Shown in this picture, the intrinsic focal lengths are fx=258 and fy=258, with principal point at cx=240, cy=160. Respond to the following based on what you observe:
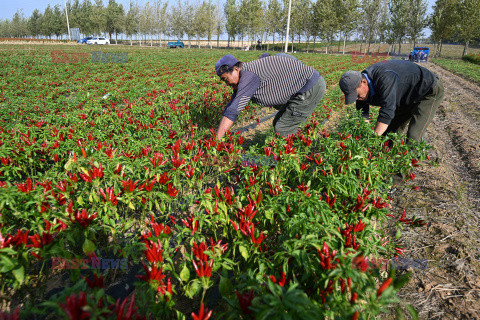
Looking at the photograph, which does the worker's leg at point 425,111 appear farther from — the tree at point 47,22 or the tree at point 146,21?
the tree at point 47,22

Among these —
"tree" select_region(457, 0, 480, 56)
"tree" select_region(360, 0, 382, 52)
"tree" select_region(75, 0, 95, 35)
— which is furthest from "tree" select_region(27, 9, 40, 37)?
"tree" select_region(457, 0, 480, 56)

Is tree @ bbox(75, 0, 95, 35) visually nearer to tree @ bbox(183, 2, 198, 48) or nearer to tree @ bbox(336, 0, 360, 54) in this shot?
tree @ bbox(183, 2, 198, 48)

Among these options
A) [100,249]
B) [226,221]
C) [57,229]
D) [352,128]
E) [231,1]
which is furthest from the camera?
[231,1]

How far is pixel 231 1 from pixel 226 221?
6853 centimetres

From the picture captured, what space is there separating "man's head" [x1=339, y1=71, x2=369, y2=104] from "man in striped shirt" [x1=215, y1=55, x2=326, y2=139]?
0.56m

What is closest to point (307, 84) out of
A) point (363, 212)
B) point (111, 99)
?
point (363, 212)

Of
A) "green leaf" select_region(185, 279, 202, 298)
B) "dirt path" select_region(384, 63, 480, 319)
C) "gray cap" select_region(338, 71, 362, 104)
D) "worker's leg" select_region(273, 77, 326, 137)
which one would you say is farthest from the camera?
"worker's leg" select_region(273, 77, 326, 137)

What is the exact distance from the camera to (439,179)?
3.66 m

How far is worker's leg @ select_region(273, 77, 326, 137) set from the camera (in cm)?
365

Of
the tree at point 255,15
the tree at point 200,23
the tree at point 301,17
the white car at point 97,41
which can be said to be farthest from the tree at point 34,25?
the tree at point 301,17

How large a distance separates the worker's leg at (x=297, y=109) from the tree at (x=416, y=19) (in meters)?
48.9

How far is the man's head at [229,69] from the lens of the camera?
3.06 meters

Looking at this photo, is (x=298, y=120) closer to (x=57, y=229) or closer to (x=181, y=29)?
(x=57, y=229)

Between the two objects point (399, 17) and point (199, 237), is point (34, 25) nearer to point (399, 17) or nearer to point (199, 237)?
point (399, 17)
